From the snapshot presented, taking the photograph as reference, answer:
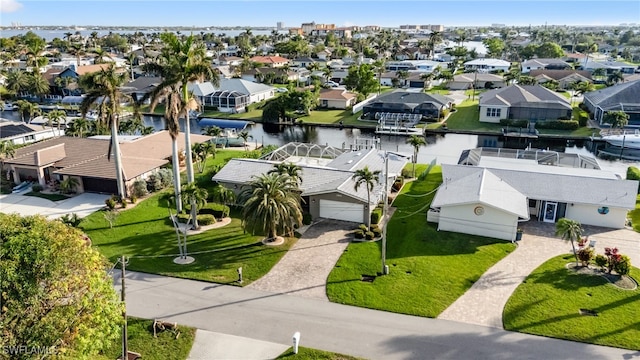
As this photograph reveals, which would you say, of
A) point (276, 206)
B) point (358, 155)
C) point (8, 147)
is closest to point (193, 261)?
point (276, 206)

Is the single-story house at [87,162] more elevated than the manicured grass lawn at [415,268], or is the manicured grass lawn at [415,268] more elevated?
the single-story house at [87,162]

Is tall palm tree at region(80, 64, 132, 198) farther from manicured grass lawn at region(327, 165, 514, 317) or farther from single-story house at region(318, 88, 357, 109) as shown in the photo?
single-story house at region(318, 88, 357, 109)

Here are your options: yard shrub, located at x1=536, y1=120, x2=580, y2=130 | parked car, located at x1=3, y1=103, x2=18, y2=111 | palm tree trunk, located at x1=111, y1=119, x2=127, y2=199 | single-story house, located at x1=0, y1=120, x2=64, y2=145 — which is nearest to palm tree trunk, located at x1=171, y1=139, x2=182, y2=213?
palm tree trunk, located at x1=111, y1=119, x2=127, y2=199

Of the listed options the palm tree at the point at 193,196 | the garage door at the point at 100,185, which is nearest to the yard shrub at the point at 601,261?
the palm tree at the point at 193,196

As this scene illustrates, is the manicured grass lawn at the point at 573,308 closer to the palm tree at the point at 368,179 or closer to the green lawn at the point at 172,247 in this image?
the palm tree at the point at 368,179

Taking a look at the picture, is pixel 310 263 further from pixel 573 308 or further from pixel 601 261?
pixel 601 261

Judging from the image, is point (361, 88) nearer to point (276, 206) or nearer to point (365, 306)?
point (276, 206)
